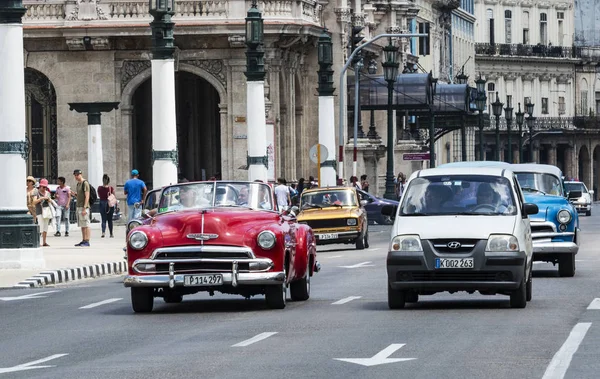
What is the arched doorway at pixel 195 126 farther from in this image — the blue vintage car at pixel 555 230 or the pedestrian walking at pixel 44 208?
the blue vintage car at pixel 555 230

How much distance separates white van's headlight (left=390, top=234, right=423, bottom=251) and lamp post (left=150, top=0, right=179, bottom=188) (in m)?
17.3

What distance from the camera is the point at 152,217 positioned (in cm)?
2211

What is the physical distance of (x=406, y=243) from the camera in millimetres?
21156

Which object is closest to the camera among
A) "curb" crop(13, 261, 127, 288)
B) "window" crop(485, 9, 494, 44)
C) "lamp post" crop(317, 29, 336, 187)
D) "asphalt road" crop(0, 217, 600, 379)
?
"asphalt road" crop(0, 217, 600, 379)

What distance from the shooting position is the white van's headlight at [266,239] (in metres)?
21.1

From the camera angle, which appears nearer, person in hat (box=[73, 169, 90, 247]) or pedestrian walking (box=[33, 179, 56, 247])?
person in hat (box=[73, 169, 90, 247])

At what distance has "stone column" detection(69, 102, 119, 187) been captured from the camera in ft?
168

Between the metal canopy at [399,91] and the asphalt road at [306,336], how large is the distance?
158ft

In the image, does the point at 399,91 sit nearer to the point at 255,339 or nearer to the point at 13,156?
the point at 13,156

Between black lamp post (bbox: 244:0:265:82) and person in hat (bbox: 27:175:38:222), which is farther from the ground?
black lamp post (bbox: 244:0:265:82)

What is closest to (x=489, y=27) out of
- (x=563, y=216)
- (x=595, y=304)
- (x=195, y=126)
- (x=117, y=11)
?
(x=195, y=126)

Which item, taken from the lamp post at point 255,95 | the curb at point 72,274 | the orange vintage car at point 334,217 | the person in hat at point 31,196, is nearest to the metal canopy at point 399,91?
the lamp post at point 255,95

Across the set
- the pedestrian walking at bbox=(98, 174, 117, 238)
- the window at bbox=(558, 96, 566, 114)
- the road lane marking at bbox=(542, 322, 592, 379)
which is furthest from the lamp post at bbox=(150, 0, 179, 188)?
the window at bbox=(558, 96, 566, 114)

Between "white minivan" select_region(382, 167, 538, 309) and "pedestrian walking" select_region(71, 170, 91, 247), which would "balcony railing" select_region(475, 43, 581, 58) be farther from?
"white minivan" select_region(382, 167, 538, 309)
